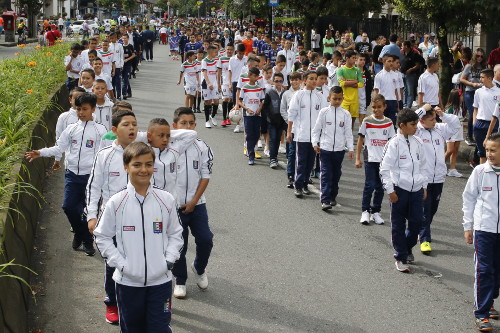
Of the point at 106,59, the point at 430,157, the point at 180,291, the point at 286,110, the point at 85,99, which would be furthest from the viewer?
the point at 106,59

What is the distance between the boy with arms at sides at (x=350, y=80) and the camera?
1420 cm

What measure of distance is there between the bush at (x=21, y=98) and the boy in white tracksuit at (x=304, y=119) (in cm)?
396

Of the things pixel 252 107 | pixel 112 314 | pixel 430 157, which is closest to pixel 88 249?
pixel 112 314

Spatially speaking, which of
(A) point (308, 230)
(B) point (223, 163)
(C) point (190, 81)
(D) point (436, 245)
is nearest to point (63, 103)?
(C) point (190, 81)

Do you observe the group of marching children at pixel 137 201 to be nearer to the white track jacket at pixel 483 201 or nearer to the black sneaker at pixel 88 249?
the black sneaker at pixel 88 249

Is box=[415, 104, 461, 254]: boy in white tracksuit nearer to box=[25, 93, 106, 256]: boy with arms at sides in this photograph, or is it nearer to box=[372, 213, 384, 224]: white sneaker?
box=[372, 213, 384, 224]: white sneaker

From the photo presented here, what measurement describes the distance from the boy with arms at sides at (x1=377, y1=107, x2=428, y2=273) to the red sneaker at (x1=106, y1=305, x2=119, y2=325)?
10.6 ft

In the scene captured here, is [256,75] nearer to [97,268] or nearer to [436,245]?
[436,245]

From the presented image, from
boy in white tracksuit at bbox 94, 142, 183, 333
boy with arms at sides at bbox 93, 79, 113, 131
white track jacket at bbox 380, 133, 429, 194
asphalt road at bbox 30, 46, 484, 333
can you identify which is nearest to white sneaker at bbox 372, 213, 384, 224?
asphalt road at bbox 30, 46, 484, 333

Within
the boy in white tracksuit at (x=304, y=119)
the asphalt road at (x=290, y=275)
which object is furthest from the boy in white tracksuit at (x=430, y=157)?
the boy in white tracksuit at (x=304, y=119)

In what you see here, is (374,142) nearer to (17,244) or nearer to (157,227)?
(17,244)

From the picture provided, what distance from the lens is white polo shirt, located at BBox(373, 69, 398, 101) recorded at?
583 inches

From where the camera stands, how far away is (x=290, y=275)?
8078 millimetres

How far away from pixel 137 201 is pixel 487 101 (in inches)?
364
